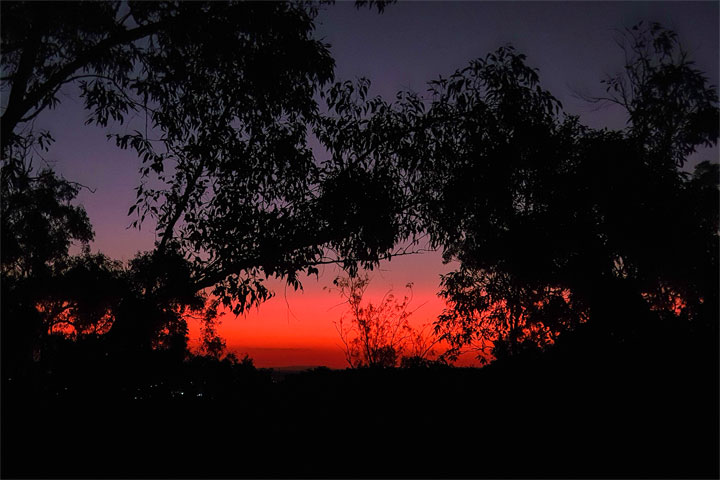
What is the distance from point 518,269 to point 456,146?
5129 mm

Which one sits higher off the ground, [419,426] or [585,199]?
[585,199]

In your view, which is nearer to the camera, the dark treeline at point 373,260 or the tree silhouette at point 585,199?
the dark treeline at point 373,260

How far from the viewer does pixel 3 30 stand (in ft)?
31.1

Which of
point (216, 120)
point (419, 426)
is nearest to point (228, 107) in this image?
point (216, 120)

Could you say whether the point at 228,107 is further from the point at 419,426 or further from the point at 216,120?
the point at 419,426

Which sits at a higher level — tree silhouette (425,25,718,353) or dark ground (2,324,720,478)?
tree silhouette (425,25,718,353)

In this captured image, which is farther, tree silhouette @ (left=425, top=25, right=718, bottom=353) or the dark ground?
tree silhouette @ (left=425, top=25, right=718, bottom=353)

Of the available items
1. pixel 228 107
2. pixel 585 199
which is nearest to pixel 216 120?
pixel 228 107

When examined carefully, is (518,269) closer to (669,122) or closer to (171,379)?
(669,122)

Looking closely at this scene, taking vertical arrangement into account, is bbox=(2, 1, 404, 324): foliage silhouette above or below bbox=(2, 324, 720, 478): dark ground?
above

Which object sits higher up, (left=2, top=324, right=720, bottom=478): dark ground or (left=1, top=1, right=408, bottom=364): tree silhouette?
(left=1, top=1, right=408, bottom=364): tree silhouette

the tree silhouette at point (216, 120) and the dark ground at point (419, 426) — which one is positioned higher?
the tree silhouette at point (216, 120)

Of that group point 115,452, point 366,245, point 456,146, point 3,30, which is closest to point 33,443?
point 115,452

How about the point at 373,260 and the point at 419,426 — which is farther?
the point at 373,260
